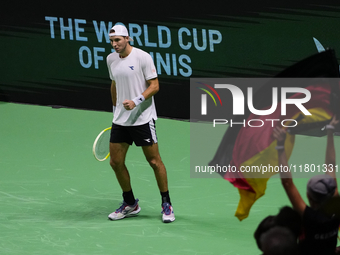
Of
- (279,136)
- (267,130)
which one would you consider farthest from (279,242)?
(267,130)

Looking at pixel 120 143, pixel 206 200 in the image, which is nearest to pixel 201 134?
pixel 206 200

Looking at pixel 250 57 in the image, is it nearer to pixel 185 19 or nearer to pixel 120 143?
pixel 185 19

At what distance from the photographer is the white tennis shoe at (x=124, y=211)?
6.85 meters

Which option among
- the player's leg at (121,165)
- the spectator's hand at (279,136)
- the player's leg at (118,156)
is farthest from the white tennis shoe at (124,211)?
the spectator's hand at (279,136)

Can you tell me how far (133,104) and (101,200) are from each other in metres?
1.67

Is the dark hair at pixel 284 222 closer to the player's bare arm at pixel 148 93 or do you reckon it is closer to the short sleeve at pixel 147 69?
the player's bare arm at pixel 148 93

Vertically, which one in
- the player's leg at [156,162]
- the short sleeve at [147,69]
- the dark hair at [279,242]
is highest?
the short sleeve at [147,69]

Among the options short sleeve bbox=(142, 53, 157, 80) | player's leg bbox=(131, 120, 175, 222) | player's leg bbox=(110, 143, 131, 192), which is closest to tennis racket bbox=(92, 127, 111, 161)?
player's leg bbox=(110, 143, 131, 192)

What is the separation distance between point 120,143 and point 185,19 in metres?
4.76

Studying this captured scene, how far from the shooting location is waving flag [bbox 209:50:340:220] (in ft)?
13.8

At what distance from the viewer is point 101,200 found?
24.6ft

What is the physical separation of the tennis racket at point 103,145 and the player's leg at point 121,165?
32 centimetres

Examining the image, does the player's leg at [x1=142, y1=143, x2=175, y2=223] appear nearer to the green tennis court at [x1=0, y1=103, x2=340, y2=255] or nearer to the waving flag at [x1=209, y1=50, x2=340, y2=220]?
the green tennis court at [x1=0, y1=103, x2=340, y2=255]

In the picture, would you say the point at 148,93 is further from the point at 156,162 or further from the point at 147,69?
the point at 156,162
